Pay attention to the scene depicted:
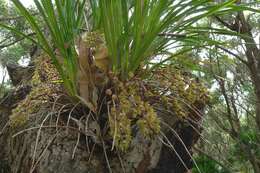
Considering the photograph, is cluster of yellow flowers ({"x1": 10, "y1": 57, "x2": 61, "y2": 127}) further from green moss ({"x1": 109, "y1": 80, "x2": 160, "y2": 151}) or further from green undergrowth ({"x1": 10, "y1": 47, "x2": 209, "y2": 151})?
green moss ({"x1": 109, "y1": 80, "x2": 160, "y2": 151})

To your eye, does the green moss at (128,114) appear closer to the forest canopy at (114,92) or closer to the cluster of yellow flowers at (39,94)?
the forest canopy at (114,92)

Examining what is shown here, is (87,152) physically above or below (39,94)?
below

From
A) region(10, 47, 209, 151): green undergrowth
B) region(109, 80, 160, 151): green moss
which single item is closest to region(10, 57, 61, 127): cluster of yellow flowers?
region(10, 47, 209, 151): green undergrowth

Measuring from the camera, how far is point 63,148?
93 cm

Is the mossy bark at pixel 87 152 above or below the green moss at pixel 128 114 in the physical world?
below

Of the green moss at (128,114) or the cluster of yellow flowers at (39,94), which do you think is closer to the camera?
the green moss at (128,114)

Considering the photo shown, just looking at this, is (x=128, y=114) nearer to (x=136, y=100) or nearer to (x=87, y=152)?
(x=136, y=100)

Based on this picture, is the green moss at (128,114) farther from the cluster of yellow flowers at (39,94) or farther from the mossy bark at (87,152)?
the cluster of yellow flowers at (39,94)

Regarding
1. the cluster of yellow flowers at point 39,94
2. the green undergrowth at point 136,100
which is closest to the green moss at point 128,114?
the green undergrowth at point 136,100

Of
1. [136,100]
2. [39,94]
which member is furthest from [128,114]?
[39,94]

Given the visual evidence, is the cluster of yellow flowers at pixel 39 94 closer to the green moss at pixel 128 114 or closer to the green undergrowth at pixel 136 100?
the green undergrowth at pixel 136 100

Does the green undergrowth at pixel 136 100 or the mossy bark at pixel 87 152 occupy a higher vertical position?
the green undergrowth at pixel 136 100

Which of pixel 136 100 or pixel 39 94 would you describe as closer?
pixel 136 100

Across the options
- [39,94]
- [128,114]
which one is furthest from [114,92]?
[39,94]
